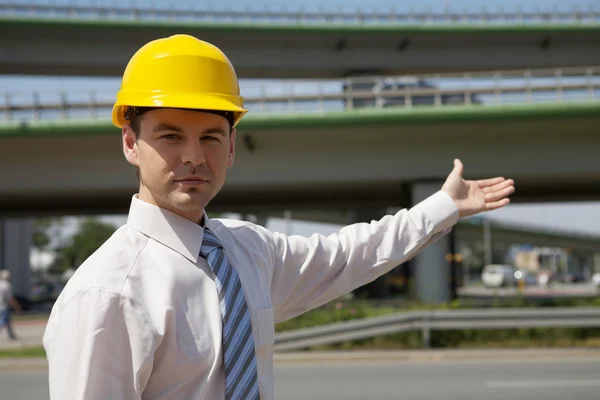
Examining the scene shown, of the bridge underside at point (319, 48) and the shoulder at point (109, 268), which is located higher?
the bridge underside at point (319, 48)

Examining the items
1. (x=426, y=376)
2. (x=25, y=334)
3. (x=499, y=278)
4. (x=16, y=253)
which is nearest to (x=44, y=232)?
(x=16, y=253)

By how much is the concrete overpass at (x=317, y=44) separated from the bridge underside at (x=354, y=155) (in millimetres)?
12297

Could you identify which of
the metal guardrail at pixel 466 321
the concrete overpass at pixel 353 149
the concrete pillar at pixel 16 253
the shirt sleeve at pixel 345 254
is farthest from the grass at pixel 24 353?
the concrete pillar at pixel 16 253

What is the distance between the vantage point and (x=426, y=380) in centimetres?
1048

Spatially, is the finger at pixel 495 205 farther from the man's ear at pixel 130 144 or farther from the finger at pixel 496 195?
the man's ear at pixel 130 144

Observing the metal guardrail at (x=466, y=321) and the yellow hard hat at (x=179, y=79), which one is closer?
the yellow hard hat at (x=179, y=79)

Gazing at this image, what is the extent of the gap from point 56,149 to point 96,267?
69.3 feet

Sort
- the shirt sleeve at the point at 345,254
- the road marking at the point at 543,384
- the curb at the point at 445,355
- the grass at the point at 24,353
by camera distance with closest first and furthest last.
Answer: the shirt sleeve at the point at 345,254, the road marking at the point at 543,384, the curb at the point at 445,355, the grass at the point at 24,353

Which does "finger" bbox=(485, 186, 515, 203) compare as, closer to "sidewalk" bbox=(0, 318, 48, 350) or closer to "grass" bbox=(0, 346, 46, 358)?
"grass" bbox=(0, 346, 46, 358)

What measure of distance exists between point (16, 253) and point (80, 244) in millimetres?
31407

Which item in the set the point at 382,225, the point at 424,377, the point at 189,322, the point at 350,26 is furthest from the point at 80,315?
the point at 350,26

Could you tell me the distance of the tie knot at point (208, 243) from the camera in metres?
2.07

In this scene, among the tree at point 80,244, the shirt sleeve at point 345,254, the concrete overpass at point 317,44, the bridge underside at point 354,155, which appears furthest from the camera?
the tree at point 80,244

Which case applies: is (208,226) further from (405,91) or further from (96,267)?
(405,91)
